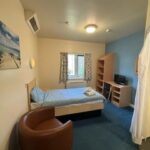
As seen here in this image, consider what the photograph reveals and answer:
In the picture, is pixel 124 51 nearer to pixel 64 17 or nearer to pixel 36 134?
pixel 64 17

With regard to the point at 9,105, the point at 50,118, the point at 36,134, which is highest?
the point at 9,105

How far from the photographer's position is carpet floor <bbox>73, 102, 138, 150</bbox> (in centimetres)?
204

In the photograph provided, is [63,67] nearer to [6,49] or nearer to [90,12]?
[90,12]

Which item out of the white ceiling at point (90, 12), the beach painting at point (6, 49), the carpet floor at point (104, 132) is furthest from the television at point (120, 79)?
the beach painting at point (6, 49)

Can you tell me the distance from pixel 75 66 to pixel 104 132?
306cm

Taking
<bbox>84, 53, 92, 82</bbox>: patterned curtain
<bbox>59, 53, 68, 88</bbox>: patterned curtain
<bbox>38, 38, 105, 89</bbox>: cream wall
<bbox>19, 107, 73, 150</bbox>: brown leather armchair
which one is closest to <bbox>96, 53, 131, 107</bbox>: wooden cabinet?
<bbox>84, 53, 92, 82</bbox>: patterned curtain

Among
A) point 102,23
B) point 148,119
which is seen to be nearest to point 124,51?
point 102,23

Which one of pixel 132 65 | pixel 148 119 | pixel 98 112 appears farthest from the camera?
pixel 132 65

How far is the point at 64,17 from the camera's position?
8.32 feet

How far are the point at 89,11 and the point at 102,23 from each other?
0.74m

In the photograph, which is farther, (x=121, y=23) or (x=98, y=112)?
(x=98, y=112)

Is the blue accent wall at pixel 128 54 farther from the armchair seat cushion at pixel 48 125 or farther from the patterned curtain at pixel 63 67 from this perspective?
the armchair seat cushion at pixel 48 125

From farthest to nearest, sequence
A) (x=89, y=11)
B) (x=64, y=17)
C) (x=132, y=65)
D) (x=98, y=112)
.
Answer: (x=132, y=65), (x=98, y=112), (x=64, y=17), (x=89, y=11)

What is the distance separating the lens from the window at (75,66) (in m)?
4.91
